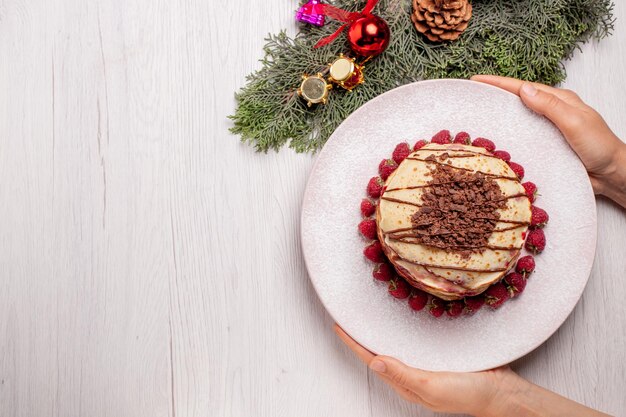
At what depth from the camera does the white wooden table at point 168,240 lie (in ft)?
5.75

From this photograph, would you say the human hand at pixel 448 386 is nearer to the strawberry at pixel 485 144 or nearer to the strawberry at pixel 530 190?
the strawberry at pixel 530 190

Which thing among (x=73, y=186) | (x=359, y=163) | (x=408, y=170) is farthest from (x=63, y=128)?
(x=408, y=170)

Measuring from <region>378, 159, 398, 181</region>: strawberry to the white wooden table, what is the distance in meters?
0.30

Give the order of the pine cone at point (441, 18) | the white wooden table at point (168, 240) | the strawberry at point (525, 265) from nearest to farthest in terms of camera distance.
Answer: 1. the strawberry at point (525, 265)
2. the pine cone at point (441, 18)
3. the white wooden table at point (168, 240)

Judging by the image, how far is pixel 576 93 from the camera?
69.9 inches

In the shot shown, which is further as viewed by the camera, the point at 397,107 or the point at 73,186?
the point at 73,186

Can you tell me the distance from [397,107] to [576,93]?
25.3 inches

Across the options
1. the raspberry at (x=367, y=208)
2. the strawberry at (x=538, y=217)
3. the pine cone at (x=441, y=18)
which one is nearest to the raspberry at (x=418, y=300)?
the raspberry at (x=367, y=208)

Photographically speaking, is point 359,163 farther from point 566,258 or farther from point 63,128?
point 63,128

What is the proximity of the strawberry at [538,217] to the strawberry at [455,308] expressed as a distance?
0.31 metres

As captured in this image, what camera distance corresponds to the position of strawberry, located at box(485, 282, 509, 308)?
1531 millimetres

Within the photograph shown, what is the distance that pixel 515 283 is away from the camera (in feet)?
5.01

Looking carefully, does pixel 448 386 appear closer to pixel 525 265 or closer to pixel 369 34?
pixel 525 265

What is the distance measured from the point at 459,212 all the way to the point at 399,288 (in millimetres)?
310
